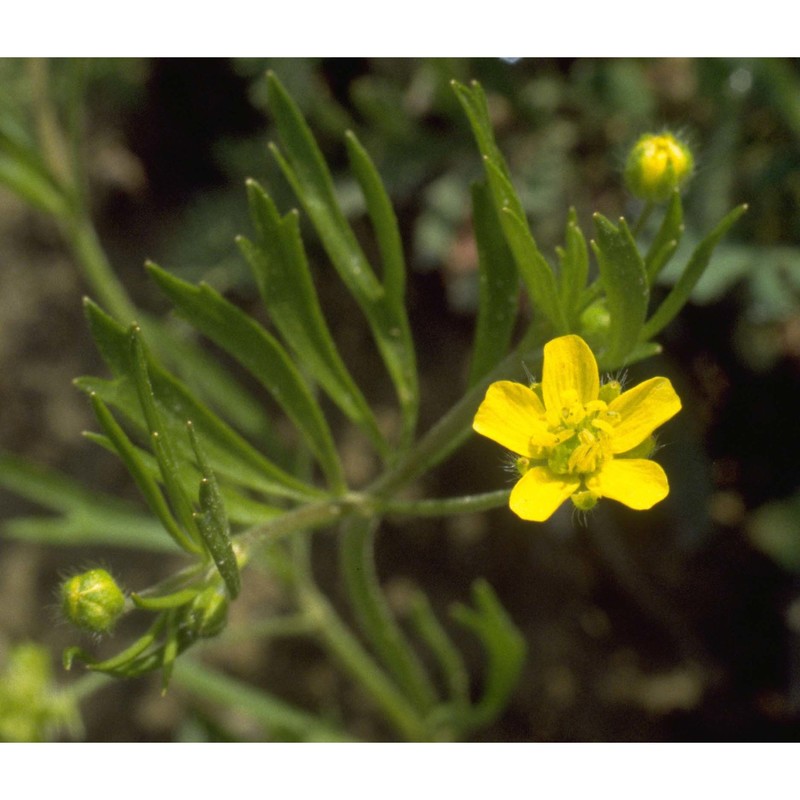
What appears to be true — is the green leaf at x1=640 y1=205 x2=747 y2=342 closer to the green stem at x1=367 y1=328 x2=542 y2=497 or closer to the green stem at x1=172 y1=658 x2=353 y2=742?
the green stem at x1=367 y1=328 x2=542 y2=497

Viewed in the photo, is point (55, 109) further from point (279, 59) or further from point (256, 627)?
point (256, 627)

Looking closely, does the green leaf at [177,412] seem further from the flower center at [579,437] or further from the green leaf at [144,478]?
the flower center at [579,437]

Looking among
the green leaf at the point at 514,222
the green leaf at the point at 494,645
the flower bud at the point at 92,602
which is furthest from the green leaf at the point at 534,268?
the green leaf at the point at 494,645

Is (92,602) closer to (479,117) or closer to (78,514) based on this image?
(479,117)

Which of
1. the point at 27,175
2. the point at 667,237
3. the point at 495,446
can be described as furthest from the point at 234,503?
the point at 495,446

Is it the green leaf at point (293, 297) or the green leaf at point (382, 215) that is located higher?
the green leaf at point (382, 215)

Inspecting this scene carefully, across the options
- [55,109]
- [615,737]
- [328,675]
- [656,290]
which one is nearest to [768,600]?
[615,737]
